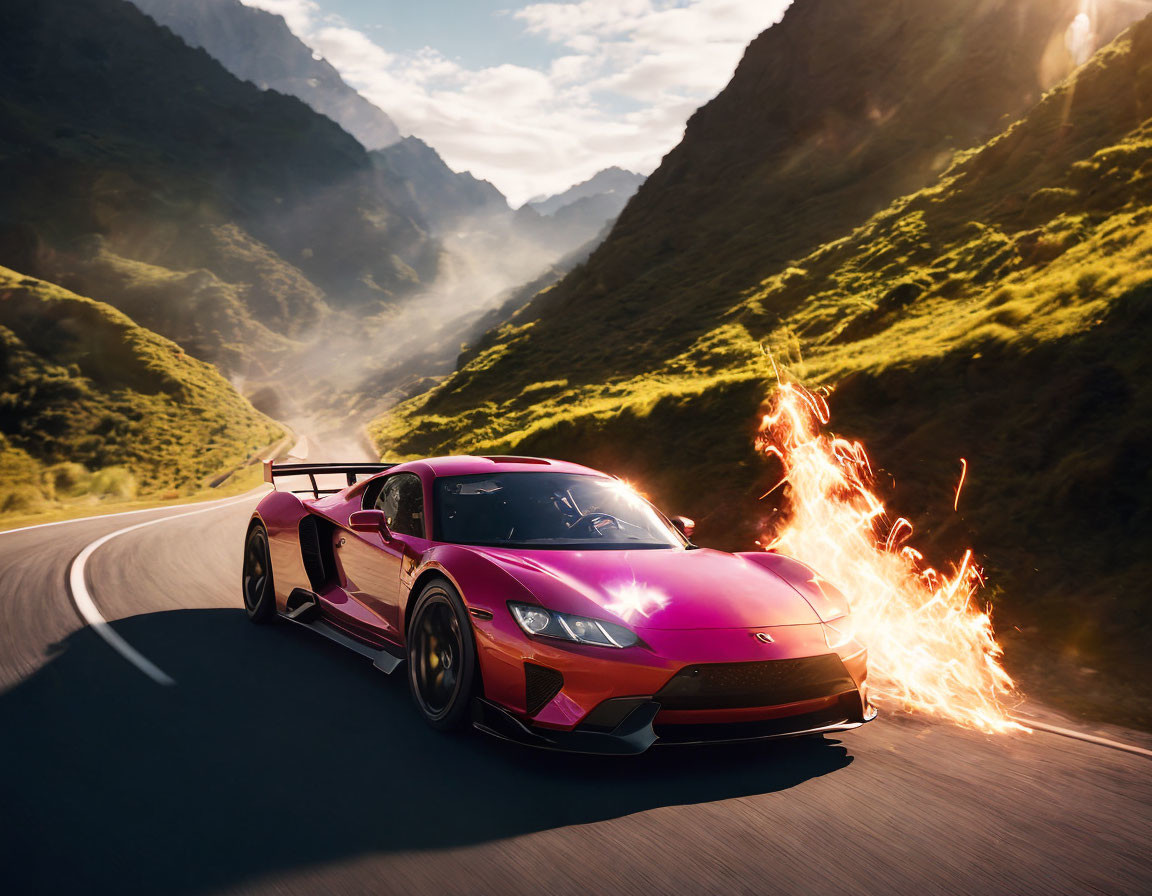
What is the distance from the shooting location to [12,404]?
5253 cm

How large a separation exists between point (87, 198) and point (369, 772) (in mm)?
148962

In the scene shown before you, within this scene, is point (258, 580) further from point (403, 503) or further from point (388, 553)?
point (388, 553)

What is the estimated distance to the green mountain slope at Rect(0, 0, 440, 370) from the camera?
4909 inches

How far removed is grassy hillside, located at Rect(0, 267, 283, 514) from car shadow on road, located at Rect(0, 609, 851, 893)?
3689cm

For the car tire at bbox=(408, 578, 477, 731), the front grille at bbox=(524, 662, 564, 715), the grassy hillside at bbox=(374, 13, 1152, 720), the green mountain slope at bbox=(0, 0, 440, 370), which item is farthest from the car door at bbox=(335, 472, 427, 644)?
the green mountain slope at bbox=(0, 0, 440, 370)

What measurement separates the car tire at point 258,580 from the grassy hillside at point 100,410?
34596 millimetres

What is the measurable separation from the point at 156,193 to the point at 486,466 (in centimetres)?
15832

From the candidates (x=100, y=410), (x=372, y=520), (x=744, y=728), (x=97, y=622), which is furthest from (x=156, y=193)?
(x=744, y=728)

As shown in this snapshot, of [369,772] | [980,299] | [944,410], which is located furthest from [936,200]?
[369,772]

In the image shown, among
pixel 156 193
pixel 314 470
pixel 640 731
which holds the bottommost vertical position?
pixel 640 731

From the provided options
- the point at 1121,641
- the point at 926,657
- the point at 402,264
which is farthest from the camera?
the point at 402,264

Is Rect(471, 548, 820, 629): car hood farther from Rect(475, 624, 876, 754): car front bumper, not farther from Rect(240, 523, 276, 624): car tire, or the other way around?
Rect(240, 523, 276, 624): car tire

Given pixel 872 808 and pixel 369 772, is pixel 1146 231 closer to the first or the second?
pixel 872 808

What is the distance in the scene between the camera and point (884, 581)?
8.90 meters
